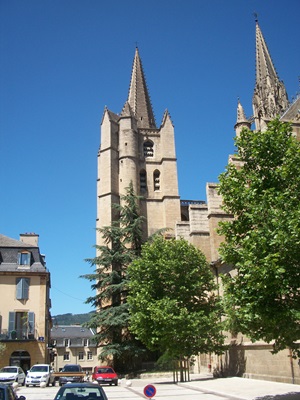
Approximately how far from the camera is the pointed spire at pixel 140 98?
5403cm

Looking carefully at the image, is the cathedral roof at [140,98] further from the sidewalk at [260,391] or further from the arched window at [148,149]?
the sidewalk at [260,391]

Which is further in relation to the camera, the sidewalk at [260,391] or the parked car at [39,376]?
the parked car at [39,376]

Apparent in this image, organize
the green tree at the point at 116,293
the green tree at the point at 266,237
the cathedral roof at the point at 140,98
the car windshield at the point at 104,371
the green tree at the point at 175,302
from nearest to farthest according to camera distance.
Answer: the green tree at the point at 266,237
the green tree at the point at 175,302
the car windshield at the point at 104,371
the green tree at the point at 116,293
the cathedral roof at the point at 140,98

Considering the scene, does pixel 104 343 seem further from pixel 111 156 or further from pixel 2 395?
pixel 2 395

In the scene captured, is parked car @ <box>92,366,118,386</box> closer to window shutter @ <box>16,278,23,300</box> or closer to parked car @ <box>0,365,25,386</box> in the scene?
parked car @ <box>0,365,25,386</box>

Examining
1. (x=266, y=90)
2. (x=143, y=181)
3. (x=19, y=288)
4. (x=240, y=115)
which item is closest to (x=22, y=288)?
(x=19, y=288)

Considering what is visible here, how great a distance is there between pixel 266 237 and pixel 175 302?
1101 cm

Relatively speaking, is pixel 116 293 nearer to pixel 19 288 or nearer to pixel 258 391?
pixel 19 288

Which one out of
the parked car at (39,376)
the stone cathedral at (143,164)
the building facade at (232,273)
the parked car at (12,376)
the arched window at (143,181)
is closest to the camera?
the building facade at (232,273)

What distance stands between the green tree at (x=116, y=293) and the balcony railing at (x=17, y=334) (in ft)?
13.8

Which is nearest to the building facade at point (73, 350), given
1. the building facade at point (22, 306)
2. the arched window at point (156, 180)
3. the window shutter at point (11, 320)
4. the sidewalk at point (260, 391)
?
the arched window at point (156, 180)

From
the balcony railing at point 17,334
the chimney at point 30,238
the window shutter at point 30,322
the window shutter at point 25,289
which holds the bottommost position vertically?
the balcony railing at point 17,334

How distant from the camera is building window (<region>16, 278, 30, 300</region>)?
33281mm

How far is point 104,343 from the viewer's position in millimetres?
33312
